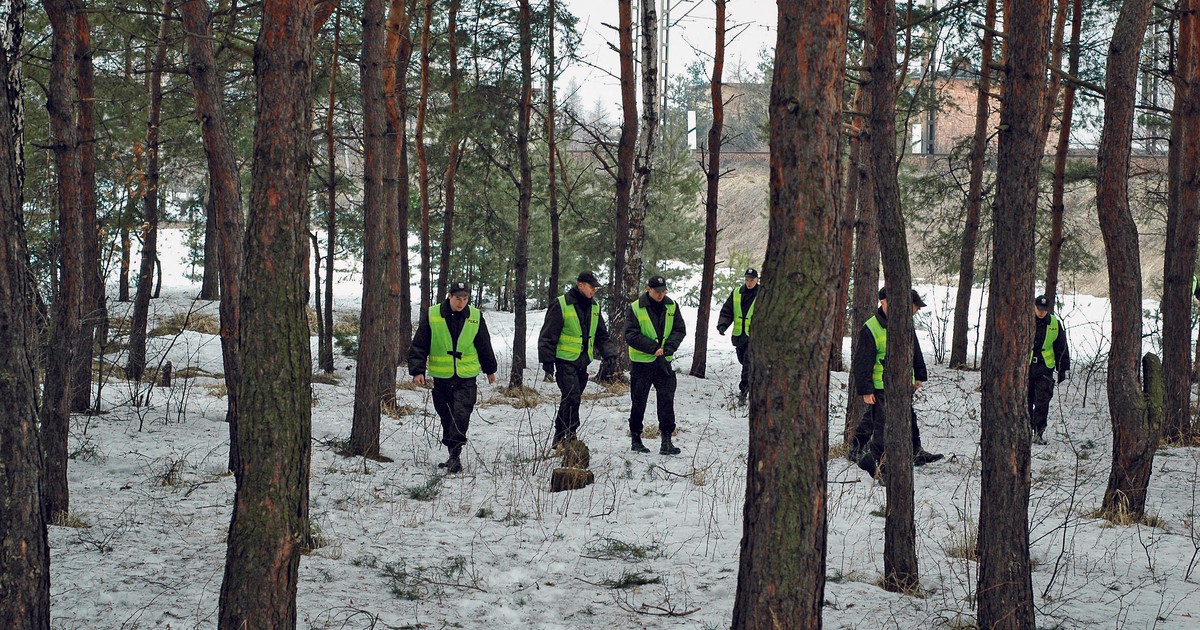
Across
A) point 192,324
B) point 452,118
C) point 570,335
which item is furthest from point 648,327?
point 192,324

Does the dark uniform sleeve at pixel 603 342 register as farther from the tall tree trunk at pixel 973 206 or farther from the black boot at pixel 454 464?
the tall tree trunk at pixel 973 206

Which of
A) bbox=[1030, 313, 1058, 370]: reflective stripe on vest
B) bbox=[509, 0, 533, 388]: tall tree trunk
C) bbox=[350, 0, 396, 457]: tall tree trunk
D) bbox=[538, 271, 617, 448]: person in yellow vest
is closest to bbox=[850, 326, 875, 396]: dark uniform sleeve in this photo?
bbox=[538, 271, 617, 448]: person in yellow vest

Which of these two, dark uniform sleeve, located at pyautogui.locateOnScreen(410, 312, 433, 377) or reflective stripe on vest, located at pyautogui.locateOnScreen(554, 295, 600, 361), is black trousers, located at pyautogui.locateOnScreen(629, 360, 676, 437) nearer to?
reflective stripe on vest, located at pyautogui.locateOnScreen(554, 295, 600, 361)

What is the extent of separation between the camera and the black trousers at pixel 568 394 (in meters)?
9.62

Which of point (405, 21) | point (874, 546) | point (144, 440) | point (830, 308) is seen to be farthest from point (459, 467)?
point (405, 21)

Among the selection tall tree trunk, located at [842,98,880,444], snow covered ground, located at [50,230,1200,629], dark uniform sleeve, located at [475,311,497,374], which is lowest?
snow covered ground, located at [50,230,1200,629]

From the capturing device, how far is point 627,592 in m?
5.88

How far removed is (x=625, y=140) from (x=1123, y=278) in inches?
369

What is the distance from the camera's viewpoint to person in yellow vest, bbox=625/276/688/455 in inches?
381

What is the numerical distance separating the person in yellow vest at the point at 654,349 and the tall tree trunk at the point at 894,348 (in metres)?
3.75

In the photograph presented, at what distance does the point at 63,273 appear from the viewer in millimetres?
6527

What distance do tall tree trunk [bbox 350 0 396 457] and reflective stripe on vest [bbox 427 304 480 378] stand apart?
2.43 ft

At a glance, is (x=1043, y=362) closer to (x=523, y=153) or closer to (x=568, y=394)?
(x=568, y=394)

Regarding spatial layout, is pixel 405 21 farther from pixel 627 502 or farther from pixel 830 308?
pixel 830 308
